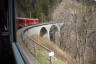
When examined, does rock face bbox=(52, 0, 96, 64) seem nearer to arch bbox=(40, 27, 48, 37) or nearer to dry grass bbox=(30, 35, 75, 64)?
dry grass bbox=(30, 35, 75, 64)

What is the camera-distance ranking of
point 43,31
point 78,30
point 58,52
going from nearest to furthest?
1. point 78,30
2. point 58,52
3. point 43,31

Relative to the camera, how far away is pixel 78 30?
0.83 metres

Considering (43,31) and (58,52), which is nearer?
(58,52)

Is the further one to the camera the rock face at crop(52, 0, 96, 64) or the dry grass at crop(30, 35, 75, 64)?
the dry grass at crop(30, 35, 75, 64)

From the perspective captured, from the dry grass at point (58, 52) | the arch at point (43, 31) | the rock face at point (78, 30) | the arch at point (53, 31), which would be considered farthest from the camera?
the arch at point (43, 31)

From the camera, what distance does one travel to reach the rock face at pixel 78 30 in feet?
2.47

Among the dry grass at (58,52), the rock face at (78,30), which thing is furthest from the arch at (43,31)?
the rock face at (78,30)

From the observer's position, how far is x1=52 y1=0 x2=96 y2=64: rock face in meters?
0.75

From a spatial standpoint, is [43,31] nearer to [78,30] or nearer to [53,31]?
[53,31]

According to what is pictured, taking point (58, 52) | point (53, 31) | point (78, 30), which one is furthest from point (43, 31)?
point (78, 30)

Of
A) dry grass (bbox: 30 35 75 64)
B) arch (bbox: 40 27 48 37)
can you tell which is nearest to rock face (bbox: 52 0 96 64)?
dry grass (bbox: 30 35 75 64)

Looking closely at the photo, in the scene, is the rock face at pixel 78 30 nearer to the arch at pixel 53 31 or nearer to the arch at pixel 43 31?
the arch at pixel 53 31

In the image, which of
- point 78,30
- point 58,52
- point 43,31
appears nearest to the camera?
point 78,30

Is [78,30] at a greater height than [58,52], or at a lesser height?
greater
